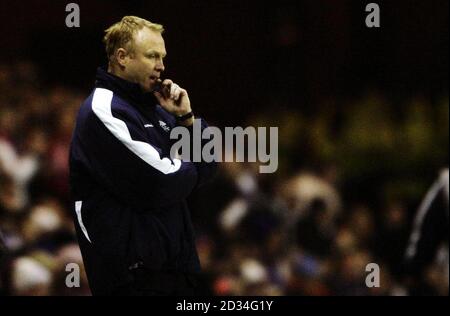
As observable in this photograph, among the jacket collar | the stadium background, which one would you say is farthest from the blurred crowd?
the jacket collar

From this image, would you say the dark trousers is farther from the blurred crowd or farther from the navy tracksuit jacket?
the blurred crowd

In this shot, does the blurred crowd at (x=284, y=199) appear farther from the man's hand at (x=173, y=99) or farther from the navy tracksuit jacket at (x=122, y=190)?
the man's hand at (x=173, y=99)

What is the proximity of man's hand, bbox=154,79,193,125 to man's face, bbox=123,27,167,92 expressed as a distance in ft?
0.20

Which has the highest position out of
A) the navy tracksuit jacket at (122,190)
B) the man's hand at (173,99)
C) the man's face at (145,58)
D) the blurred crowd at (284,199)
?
the man's face at (145,58)

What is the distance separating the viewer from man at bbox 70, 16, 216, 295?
3.73 m

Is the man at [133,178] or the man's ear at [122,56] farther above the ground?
the man's ear at [122,56]

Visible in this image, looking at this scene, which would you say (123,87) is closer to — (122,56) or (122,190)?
(122,56)

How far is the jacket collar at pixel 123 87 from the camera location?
3.87 m

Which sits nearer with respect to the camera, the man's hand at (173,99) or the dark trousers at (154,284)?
the dark trousers at (154,284)

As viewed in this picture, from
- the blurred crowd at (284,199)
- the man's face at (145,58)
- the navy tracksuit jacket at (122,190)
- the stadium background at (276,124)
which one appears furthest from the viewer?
the stadium background at (276,124)

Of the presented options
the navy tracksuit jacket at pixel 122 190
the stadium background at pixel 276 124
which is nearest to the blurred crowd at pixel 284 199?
the stadium background at pixel 276 124

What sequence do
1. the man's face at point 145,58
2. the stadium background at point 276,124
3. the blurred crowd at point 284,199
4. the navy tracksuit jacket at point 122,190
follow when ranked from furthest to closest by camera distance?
the stadium background at point 276,124, the blurred crowd at point 284,199, the man's face at point 145,58, the navy tracksuit jacket at point 122,190

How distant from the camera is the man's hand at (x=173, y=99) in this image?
3.90 meters

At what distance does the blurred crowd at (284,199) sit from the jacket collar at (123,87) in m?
1.46
